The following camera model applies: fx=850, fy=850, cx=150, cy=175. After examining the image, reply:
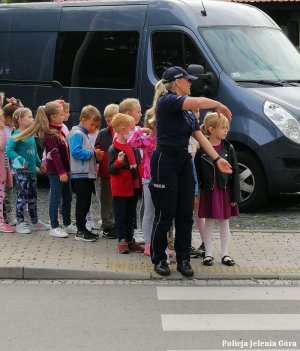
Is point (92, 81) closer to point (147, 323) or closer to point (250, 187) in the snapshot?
point (250, 187)

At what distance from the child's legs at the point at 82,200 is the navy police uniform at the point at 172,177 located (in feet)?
5.18

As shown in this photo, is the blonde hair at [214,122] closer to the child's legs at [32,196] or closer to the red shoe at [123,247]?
the red shoe at [123,247]

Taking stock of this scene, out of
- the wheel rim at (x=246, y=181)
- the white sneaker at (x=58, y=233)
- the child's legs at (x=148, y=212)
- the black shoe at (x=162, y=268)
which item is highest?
the child's legs at (x=148, y=212)

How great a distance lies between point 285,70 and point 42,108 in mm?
3816

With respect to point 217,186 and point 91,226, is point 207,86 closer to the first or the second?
point 91,226

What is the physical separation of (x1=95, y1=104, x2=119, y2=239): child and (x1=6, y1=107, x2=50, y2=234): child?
74cm

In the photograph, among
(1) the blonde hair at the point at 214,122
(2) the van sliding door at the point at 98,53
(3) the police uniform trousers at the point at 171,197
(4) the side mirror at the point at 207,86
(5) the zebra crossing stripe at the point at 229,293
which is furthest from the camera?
(2) the van sliding door at the point at 98,53

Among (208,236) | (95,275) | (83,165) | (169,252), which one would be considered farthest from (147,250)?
(83,165)

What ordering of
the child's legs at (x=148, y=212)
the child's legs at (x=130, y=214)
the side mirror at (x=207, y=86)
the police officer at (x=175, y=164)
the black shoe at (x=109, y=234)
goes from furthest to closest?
the side mirror at (x=207, y=86), the black shoe at (x=109, y=234), the child's legs at (x=130, y=214), the child's legs at (x=148, y=212), the police officer at (x=175, y=164)

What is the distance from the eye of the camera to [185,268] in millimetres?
7457

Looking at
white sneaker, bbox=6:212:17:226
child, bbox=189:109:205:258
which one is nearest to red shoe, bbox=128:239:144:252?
child, bbox=189:109:205:258

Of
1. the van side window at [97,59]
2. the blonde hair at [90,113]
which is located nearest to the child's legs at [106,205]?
the blonde hair at [90,113]

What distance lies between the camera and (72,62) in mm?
12289

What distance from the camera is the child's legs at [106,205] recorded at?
9.17 m
